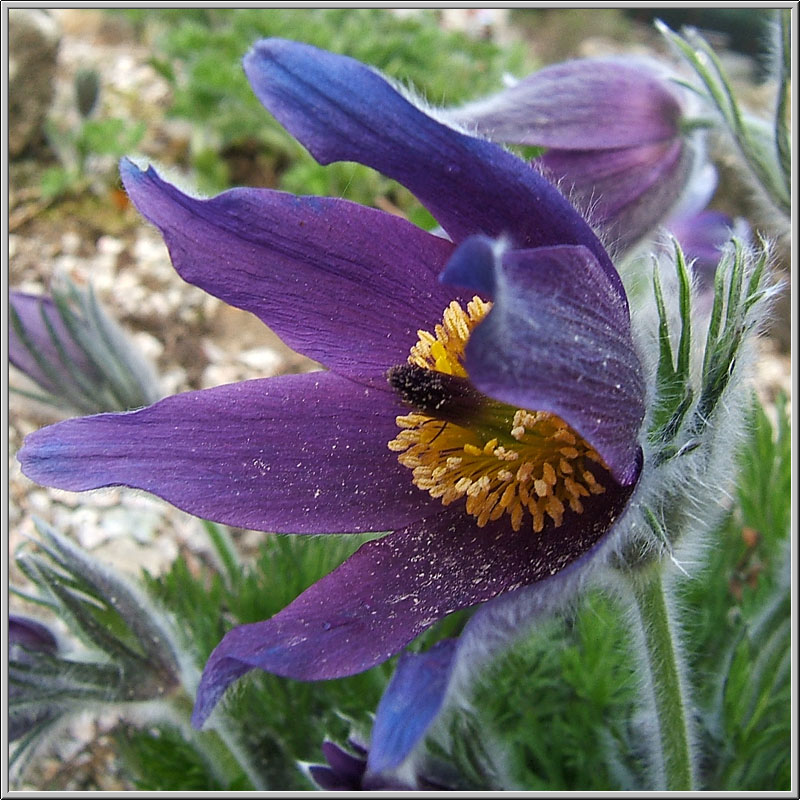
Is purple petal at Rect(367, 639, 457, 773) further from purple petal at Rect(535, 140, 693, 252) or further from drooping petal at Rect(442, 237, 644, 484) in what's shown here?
purple petal at Rect(535, 140, 693, 252)

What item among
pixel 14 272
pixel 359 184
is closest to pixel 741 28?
pixel 359 184

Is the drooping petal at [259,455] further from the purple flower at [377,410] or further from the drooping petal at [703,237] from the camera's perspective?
the drooping petal at [703,237]

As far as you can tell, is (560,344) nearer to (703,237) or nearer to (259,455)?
(259,455)

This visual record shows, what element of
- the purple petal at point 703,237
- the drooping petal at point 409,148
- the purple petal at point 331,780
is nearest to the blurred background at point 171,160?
the purple petal at point 703,237

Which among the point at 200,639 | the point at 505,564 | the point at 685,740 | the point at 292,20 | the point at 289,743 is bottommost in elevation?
the point at 289,743

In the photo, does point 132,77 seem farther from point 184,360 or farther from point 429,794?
point 429,794

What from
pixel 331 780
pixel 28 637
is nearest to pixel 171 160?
pixel 28 637
